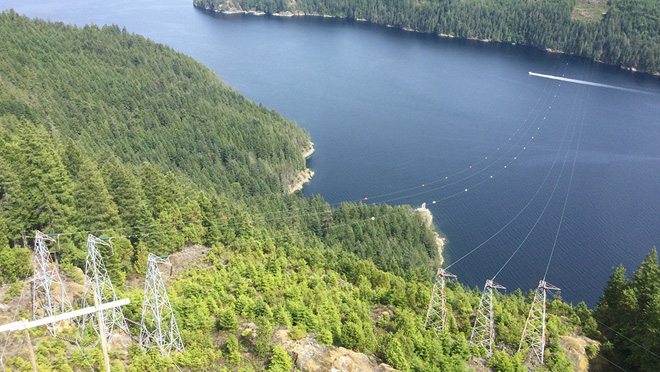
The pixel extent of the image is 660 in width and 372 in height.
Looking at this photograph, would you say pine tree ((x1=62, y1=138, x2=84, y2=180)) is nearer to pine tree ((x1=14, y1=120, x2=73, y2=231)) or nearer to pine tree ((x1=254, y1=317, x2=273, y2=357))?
pine tree ((x1=14, y1=120, x2=73, y2=231))

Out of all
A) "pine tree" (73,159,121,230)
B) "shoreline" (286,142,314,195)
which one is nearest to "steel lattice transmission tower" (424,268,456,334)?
"pine tree" (73,159,121,230)

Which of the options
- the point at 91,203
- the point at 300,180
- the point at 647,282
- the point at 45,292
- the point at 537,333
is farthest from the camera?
the point at 300,180

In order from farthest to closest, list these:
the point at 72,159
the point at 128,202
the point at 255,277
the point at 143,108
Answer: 1. the point at 143,108
2. the point at 72,159
3. the point at 128,202
4. the point at 255,277

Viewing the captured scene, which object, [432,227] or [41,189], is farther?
[432,227]

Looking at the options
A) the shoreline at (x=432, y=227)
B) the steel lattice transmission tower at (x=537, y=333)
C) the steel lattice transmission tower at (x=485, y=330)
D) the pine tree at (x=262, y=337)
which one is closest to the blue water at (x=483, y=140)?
the shoreline at (x=432, y=227)

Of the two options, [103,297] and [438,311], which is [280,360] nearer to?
[103,297]

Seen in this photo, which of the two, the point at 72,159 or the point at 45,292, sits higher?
the point at 72,159

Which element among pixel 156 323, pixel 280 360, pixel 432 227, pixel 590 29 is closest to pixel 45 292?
pixel 156 323

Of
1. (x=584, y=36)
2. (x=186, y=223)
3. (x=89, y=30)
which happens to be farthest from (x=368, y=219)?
(x=584, y=36)
